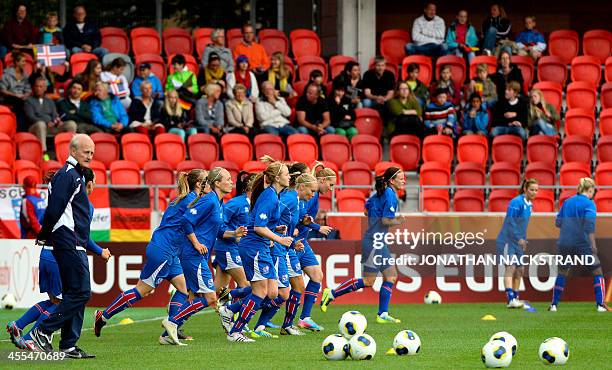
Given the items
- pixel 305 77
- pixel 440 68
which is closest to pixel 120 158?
pixel 305 77

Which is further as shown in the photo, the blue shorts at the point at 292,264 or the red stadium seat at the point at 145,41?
the red stadium seat at the point at 145,41

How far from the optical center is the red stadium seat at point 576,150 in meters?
22.7

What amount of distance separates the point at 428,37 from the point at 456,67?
1136 mm

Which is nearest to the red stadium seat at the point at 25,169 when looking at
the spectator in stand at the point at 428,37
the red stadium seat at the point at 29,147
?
the red stadium seat at the point at 29,147

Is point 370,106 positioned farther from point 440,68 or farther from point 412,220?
point 412,220

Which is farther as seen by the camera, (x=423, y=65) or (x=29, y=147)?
(x=423, y=65)

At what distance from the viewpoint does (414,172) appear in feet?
73.9

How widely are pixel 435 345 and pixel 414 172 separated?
10.5 metres

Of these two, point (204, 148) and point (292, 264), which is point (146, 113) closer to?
point (204, 148)

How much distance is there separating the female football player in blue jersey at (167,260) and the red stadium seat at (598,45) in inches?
585

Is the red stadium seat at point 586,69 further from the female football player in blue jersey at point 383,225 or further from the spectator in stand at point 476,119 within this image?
the female football player in blue jersey at point 383,225

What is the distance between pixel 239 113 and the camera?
22672 mm

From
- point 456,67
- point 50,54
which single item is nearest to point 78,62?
point 50,54

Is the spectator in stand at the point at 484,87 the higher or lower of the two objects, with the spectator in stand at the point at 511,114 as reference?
higher
